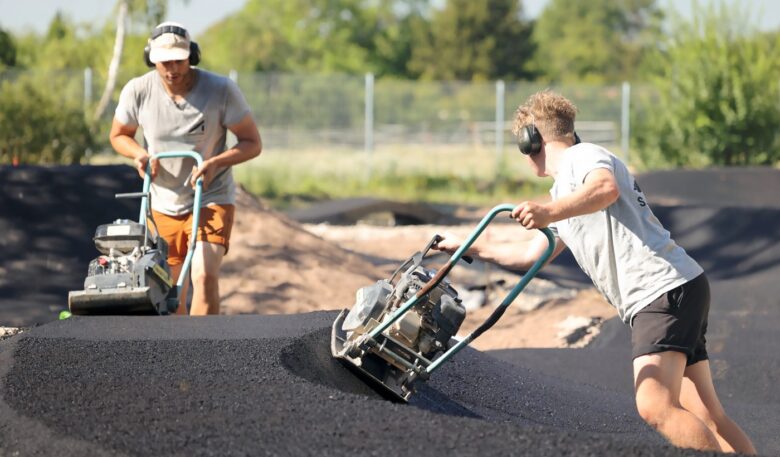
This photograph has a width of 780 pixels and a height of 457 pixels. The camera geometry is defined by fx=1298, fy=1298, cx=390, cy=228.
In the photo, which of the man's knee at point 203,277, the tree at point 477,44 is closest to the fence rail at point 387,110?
the man's knee at point 203,277

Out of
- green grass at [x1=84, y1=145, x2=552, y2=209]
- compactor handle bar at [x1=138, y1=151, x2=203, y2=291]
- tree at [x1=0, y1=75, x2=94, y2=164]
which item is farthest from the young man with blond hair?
green grass at [x1=84, y1=145, x2=552, y2=209]

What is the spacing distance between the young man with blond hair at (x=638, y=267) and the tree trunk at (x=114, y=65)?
1977cm

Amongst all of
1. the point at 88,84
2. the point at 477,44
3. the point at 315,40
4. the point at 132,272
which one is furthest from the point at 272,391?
the point at 315,40

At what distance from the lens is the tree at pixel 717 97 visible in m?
26.9

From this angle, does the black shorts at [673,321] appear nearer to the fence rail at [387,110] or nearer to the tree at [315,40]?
the fence rail at [387,110]

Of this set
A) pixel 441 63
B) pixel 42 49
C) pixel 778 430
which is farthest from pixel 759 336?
pixel 441 63

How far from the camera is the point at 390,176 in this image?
1184 inches

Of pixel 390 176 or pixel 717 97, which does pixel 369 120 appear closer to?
pixel 390 176

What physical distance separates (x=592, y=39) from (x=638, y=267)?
311 ft

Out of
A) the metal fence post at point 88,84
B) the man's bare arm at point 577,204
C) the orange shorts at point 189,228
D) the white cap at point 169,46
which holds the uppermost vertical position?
the white cap at point 169,46

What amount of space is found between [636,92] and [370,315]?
2800 cm

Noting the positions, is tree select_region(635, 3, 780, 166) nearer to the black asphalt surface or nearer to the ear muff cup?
the black asphalt surface

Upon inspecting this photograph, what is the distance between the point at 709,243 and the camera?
52.2ft

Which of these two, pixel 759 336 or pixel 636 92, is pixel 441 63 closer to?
pixel 636 92
